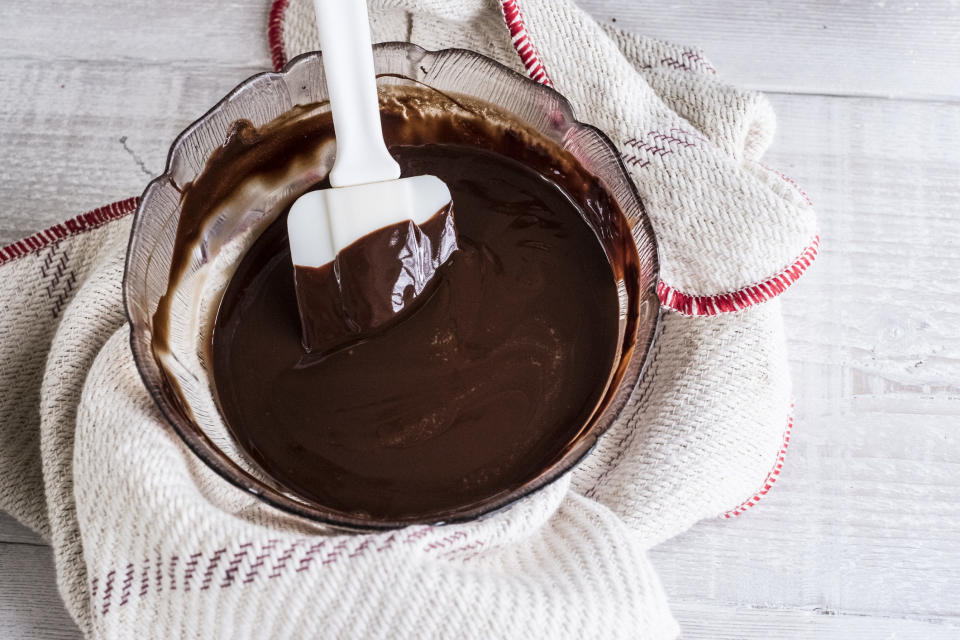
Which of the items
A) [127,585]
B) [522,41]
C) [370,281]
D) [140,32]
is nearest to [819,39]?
[522,41]

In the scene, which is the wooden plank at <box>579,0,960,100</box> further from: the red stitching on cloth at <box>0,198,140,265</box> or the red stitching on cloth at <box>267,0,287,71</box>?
the red stitching on cloth at <box>0,198,140,265</box>

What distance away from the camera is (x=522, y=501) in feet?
2.73

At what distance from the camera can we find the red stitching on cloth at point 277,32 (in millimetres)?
1088

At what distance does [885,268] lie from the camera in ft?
3.50

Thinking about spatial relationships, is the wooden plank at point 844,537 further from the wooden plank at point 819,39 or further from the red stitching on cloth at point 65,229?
the red stitching on cloth at point 65,229

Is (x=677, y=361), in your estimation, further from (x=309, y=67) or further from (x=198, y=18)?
(x=198, y=18)

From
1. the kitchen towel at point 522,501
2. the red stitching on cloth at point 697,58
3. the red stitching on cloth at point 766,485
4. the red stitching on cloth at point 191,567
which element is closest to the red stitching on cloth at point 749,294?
the kitchen towel at point 522,501

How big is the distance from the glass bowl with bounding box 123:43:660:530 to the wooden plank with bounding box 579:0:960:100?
0.99ft

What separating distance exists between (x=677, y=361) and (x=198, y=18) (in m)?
0.71

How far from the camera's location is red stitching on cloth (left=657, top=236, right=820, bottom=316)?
0.90m

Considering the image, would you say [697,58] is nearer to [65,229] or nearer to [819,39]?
[819,39]

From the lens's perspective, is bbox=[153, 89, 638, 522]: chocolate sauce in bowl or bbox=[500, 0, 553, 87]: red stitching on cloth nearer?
bbox=[153, 89, 638, 522]: chocolate sauce in bowl

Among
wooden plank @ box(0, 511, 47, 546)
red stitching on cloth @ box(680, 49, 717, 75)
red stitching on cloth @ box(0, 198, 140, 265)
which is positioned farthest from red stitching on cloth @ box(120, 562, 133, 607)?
red stitching on cloth @ box(680, 49, 717, 75)

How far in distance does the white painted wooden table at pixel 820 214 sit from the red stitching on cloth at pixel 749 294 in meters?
0.16
